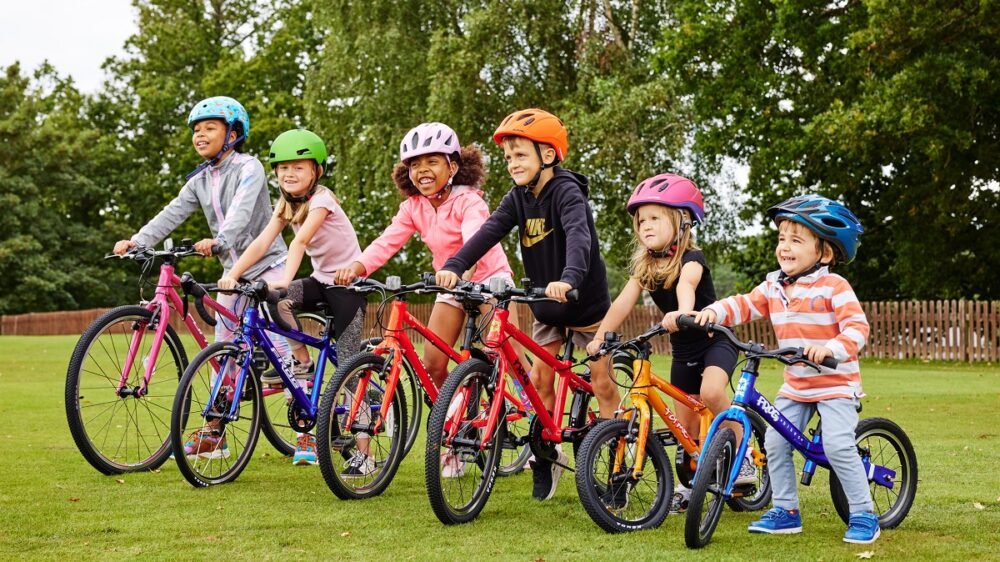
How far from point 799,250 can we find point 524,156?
65.9 inches

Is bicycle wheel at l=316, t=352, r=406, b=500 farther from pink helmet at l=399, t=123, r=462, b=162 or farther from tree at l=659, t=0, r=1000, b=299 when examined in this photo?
tree at l=659, t=0, r=1000, b=299

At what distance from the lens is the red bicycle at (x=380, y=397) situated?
6.19m

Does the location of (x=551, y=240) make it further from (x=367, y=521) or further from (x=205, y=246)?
(x=205, y=246)

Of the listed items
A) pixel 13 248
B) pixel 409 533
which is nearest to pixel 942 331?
pixel 409 533

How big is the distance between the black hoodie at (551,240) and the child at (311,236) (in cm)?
129

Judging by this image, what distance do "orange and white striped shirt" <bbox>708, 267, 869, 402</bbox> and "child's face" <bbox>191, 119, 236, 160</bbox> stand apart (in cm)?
394

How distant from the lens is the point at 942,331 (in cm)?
2672

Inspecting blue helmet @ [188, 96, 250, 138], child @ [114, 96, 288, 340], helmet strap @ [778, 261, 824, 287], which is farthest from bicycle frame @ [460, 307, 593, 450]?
blue helmet @ [188, 96, 250, 138]

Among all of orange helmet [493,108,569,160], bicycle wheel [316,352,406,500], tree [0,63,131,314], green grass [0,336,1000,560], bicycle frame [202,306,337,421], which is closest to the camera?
green grass [0,336,1000,560]

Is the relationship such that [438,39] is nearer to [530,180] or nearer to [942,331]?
[942,331]

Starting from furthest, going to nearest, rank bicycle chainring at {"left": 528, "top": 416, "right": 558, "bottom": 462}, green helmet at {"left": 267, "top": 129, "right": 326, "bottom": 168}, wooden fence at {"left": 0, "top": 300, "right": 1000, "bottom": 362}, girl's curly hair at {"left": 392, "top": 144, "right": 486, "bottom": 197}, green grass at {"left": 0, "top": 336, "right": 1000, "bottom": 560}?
wooden fence at {"left": 0, "top": 300, "right": 1000, "bottom": 362}
green helmet at {"left": 267, "top": 129, "right": 326, "bottom": 168}
girl's curly hair at {"left": 392, "top": 144, "right": 486, "bottom": 197}
bicycle chainring at {"left": 528, "top": 416, "right": 558, "bottom": 462}
green grass at {"left": 0, "top": 336, "right": 1000, "bottom": 560}

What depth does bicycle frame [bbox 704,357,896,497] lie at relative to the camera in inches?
210

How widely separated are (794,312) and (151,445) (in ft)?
16.4

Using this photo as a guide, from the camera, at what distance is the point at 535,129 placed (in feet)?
21.4
